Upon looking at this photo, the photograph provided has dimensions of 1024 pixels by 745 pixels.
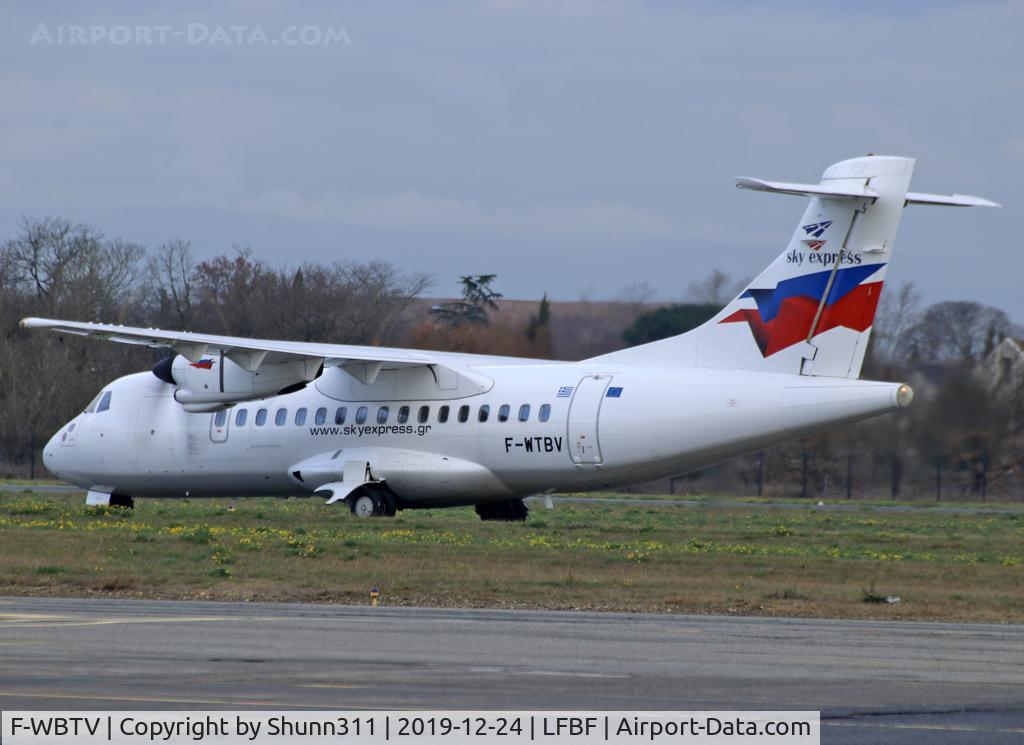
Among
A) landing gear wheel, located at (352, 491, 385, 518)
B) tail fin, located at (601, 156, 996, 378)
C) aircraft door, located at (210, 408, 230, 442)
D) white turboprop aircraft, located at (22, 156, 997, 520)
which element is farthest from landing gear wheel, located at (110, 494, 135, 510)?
tail fin, located at (601, 156, 996, 378)

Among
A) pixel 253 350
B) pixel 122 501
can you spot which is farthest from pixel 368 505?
pixel 122 501

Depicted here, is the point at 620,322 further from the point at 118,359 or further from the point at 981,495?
the point at 118,359

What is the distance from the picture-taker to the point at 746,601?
718 inches

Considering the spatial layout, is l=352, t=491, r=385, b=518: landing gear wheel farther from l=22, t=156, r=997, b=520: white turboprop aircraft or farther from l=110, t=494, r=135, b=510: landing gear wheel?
l=110, t=494, r=135, b=510: landing gear wheel

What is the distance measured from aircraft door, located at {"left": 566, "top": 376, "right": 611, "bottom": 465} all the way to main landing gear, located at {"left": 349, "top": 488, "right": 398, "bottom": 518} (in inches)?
161

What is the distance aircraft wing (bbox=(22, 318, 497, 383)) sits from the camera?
28.1 m

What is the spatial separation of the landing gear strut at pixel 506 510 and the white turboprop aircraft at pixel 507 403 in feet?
0.18

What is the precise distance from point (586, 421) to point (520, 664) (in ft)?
50.6

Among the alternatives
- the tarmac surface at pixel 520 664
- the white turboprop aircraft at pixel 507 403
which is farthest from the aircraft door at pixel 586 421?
the tarmac surface at pixel 520 664

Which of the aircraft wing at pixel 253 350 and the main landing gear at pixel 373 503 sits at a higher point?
the aircraft wing at pixel 253 350

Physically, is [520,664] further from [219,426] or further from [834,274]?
[219,426]

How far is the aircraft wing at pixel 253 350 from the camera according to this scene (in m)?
28.1

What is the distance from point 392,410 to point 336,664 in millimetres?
18169

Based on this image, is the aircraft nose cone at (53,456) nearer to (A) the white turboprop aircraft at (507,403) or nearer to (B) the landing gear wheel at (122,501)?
(A) the white turboprop aircraft at (507,403)
